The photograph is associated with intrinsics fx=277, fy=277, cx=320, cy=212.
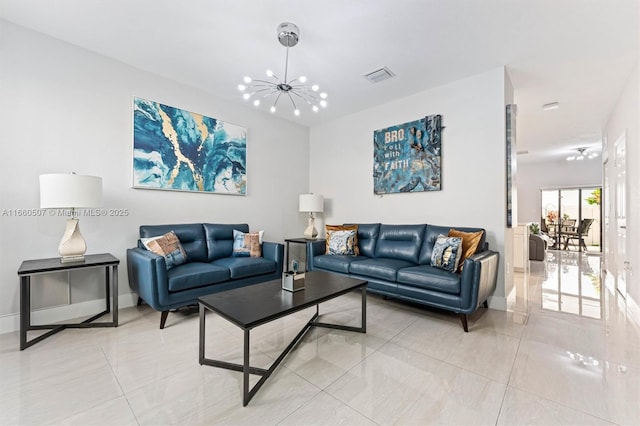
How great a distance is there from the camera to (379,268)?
10.1 feet

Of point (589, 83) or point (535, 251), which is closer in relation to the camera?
point (589, 83)

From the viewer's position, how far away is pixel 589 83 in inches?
139

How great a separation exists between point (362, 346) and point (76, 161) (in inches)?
129

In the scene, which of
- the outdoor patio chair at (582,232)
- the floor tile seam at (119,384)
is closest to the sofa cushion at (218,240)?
the floor tile seam at (119,384)

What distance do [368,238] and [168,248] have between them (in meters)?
2.50

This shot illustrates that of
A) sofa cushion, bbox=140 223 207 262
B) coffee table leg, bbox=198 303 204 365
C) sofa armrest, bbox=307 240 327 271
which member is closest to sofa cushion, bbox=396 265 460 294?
sofa armrest, bbox=307 240 327 271

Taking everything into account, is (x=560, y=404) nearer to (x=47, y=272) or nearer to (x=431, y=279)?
(x=431, y=279)

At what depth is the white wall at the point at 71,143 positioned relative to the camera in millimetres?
2486

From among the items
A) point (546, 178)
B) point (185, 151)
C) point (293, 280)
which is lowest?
point (293, 280)

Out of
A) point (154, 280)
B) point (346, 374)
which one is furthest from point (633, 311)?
point (154, 280)

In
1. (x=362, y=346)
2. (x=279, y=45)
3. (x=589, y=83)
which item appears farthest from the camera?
(x=589, y=83)

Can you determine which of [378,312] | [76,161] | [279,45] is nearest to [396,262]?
[378,312]

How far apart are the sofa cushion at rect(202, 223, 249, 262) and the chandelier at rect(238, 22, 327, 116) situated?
163cm

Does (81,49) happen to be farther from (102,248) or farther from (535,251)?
(535,251)
